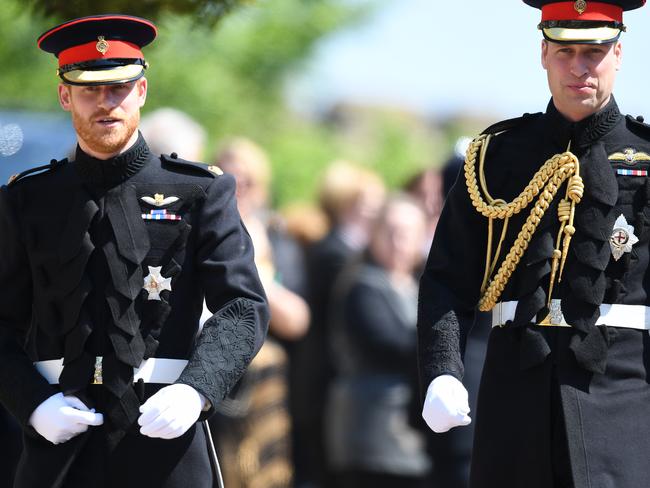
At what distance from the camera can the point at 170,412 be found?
4.94 metres

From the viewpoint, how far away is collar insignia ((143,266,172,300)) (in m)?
5.27

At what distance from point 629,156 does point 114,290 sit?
1657mm

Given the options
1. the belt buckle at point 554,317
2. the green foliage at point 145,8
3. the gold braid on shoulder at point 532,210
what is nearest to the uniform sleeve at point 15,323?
the green foliage at point 145,8

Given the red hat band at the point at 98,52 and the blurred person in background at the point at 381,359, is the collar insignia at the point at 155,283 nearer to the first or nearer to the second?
the red hat band at the point at 98,52

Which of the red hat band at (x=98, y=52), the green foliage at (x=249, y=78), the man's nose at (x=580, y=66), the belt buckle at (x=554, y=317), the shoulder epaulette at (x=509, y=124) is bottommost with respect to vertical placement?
the green foliage at (x=249, y=78)

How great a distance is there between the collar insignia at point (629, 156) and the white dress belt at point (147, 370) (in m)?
1.49

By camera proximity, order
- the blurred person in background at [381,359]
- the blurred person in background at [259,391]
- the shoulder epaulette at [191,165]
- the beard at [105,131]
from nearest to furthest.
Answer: the beard at [105,131] → the shoulder epaulette at [191,165] → the blurred person in background at [259,391] → the blurred person in background at [381,359]

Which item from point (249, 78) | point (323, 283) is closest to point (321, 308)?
point (323, 283)

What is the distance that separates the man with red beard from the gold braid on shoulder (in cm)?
73

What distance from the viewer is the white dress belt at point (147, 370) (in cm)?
523

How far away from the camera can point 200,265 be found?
532cm

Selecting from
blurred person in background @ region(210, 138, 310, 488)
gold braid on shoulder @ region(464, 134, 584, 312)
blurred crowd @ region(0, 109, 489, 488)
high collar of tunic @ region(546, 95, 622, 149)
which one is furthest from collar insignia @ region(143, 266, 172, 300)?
blurred person in background @ region(210, 138, 310, 488)

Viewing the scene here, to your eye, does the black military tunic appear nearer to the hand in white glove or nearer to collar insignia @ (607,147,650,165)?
the hand in white glove

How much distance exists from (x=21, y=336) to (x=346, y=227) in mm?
4850
